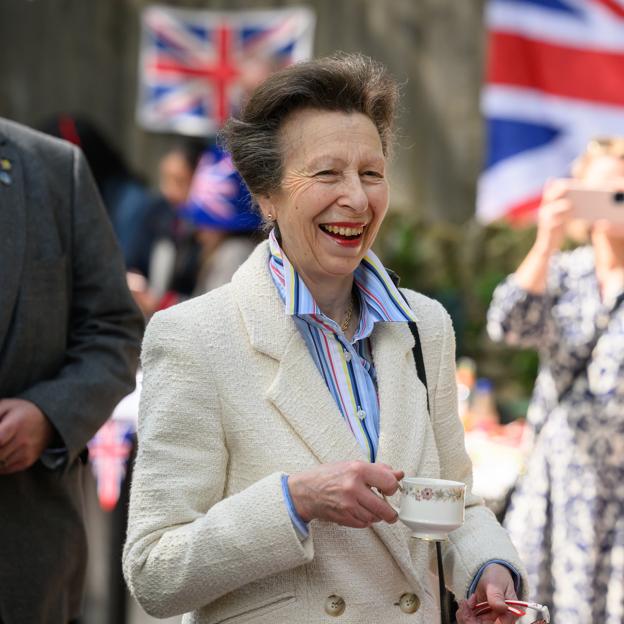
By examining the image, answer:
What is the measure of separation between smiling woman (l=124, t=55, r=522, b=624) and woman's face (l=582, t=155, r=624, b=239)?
1.71m

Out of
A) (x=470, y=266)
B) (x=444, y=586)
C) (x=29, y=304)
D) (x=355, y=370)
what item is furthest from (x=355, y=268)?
(x=470, y=266)

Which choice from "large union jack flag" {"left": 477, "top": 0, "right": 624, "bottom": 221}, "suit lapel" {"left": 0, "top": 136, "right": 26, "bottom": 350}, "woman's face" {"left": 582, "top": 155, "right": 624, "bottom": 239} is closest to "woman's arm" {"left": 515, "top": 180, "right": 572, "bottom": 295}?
"woman's face" {"left": 582, "top": 155, "right": 624, "bottom": 239}

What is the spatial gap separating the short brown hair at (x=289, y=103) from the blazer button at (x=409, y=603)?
852mm

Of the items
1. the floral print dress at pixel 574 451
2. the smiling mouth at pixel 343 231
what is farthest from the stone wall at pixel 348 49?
the smiling mouth at pixel 343 231

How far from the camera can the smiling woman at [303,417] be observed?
2186mm

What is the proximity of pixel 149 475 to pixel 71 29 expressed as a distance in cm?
667

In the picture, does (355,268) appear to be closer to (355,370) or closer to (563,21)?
(355,370)

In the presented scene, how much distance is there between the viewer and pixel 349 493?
6.86ft

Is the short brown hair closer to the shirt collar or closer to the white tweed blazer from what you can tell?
the shirt collar

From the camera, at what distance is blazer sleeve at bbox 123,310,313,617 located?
2172 millimetres

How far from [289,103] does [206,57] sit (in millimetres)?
5819

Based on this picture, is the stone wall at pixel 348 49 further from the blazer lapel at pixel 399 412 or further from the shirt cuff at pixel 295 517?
the shirt cuff at pixel 295 517

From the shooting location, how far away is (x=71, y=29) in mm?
8383

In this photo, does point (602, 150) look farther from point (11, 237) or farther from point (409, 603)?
point (409, 603)
